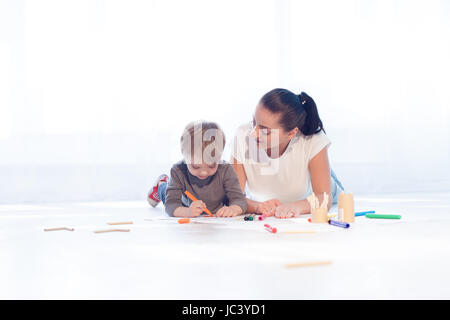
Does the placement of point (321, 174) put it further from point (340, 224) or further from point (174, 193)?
point (174, 193)

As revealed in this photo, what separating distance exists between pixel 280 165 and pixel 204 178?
0.31 m

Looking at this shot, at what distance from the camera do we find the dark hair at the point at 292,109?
158 cm

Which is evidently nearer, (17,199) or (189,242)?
(189,242)

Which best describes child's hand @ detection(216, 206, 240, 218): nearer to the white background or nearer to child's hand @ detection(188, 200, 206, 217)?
child's hand @ detection(188, 200, 206, 217)

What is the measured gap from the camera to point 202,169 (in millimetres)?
1582

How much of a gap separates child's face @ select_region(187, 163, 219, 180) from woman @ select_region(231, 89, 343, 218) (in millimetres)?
189

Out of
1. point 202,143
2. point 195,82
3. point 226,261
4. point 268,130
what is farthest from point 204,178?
point 195,82

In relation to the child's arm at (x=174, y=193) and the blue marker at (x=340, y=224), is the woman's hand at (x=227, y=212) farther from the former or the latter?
the blue marker at (x=340, y=224)

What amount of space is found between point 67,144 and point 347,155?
170 centimetres

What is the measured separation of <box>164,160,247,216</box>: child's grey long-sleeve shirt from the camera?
5.36 ft

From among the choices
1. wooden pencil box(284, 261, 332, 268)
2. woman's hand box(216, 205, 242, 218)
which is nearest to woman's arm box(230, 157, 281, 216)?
woman's hand box(216, 205, 242, 218)

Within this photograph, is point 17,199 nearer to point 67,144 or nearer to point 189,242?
point 67,144
